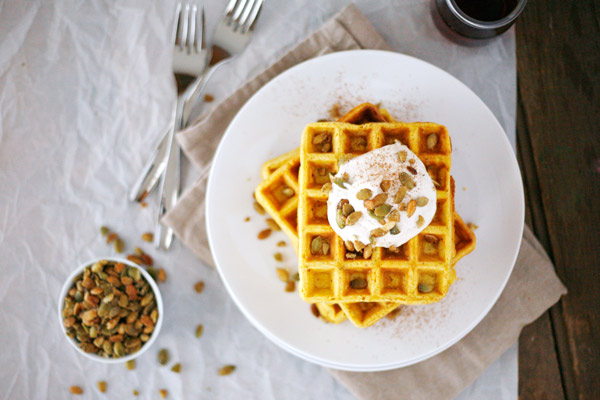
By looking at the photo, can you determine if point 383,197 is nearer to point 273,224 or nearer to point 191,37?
point 273,224

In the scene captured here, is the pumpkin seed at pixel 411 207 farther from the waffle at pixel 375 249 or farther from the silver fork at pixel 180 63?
the silver fork at pixel 180 63

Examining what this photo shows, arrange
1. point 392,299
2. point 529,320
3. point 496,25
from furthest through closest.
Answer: point 529,320 < point 496,25 < point 392,299

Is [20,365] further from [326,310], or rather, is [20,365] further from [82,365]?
[326,310]

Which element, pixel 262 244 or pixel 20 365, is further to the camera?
pixel 20 365

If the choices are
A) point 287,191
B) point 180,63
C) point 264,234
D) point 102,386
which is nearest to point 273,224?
point 264,234

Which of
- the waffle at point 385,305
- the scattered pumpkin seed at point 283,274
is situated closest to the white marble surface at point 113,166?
the scattered pumpkin seed at point 283,274

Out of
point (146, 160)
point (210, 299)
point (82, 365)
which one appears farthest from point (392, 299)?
point (82, 365)
